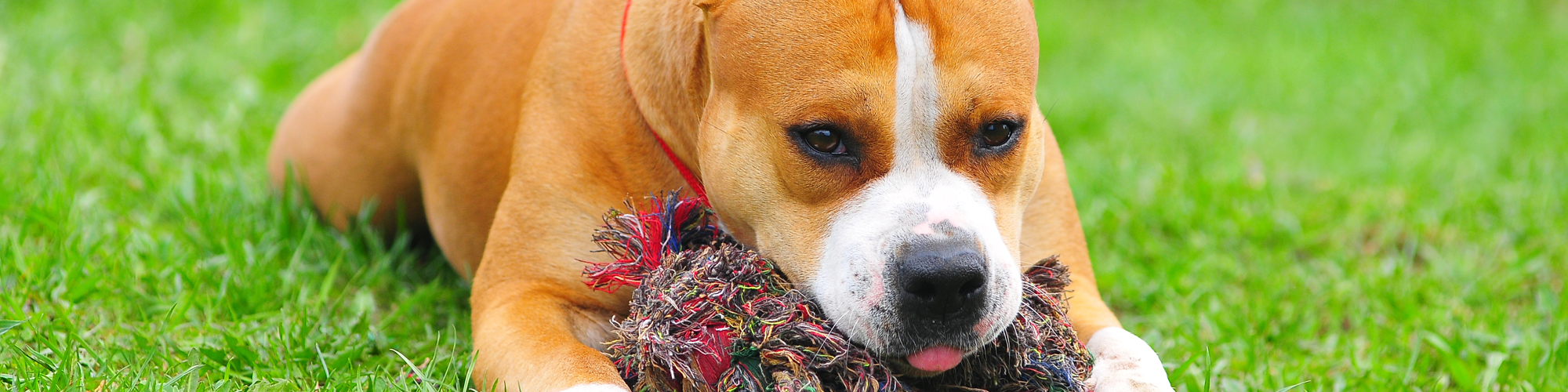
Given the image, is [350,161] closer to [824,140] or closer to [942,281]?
[824,140]

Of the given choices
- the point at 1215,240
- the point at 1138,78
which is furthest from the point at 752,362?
the point at 1138,78

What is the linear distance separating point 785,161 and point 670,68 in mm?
A: 448

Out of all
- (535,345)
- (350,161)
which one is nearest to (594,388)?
(535,345)

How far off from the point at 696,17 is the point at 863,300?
2.25ft

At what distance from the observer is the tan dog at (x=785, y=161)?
2355 mm

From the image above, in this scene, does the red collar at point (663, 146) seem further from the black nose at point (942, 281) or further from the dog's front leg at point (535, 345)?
the black nose at point (942, 281)

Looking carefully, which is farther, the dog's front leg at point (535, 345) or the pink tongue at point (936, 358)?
the dog's front leg at point (535, 345)

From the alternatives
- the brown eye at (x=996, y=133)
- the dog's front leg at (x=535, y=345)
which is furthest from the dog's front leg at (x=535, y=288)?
the brown eye at (x=996, y=133)

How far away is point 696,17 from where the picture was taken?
8.68 feet

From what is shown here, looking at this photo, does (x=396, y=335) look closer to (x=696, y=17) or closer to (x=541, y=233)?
(x=541, y=233)

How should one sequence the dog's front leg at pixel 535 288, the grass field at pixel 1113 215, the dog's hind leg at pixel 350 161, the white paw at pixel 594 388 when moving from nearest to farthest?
the white paw at pixel 594 388 → the dog's front leg at pixel 535 288 → the grass field at pixel 1113 215 → the dog's hind leg at pixel 350 161

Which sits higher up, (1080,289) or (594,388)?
(594,388)

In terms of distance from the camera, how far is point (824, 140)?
2412 mm

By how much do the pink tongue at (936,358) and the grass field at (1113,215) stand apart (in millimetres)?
744
